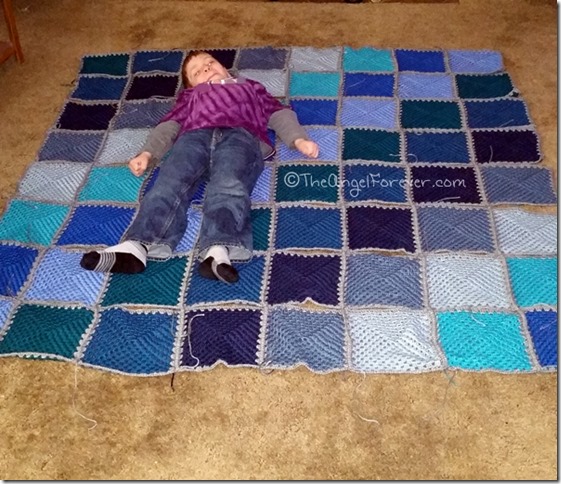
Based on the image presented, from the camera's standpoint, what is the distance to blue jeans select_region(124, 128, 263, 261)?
1.69 metres

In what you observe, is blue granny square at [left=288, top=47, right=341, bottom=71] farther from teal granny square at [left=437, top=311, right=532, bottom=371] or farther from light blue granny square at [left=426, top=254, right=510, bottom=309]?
teal granny square at [left=437, top=311, right=532, bottom=371]

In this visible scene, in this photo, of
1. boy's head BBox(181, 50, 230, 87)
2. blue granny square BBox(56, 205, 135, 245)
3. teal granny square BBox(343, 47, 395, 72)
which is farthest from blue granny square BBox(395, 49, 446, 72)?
blue granny square BBox(56, 205, 135, 245)

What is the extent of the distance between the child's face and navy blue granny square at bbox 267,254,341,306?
70 cm

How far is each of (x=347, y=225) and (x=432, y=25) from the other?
1.28 meters

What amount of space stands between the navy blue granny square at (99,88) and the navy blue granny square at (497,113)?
124cm

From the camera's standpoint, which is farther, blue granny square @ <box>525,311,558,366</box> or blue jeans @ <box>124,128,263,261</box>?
blue jeans @ <box>124,128,263,261</box>

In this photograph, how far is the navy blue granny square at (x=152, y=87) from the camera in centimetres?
233


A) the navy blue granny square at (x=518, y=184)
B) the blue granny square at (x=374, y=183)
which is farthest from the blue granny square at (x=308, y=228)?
the navy blue granny square at (x=518, y=184)

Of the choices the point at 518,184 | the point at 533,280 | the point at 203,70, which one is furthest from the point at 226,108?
the point at 533,280

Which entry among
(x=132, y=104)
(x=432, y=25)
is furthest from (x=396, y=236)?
(x=432, y=25)

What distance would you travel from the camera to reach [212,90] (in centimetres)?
201

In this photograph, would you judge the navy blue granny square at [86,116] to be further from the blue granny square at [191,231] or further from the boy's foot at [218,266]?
the boy's foot at [218,266]

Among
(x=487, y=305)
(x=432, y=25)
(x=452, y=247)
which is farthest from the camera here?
(x=432, y=25)

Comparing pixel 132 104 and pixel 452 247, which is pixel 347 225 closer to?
pixel 452 247
